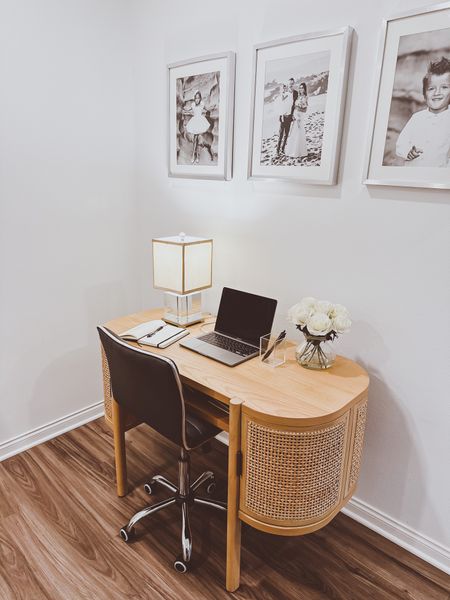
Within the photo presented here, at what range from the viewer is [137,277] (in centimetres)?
277

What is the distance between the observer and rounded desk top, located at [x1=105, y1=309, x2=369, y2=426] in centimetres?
138

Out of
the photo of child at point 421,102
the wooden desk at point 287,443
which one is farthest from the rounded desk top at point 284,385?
the photo of child at point 421,102

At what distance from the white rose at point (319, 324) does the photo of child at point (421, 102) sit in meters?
0.63

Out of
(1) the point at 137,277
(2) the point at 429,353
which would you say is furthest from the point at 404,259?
(1) the point at 137,277

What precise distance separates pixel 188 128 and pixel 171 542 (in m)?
1.99

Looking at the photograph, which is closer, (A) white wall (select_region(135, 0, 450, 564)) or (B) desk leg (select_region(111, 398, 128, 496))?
(A) white wall (select_region(135, 0, 450, 564))

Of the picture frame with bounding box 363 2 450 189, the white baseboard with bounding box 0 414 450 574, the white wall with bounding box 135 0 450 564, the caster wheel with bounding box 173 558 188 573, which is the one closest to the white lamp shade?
the white wall with bounding box 135 0 450 564

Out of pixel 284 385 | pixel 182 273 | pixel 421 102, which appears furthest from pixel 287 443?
pixel 421 102

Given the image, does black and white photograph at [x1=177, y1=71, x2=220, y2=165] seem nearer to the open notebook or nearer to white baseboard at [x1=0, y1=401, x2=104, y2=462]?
the open notebook

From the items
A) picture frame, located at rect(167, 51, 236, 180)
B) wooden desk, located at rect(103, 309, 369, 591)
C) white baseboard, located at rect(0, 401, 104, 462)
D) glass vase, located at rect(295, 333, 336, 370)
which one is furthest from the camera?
white baseboard, located at rect(0, 401, 104, 462)

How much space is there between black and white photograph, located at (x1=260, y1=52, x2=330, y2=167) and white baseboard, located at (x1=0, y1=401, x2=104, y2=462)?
73.0 inches

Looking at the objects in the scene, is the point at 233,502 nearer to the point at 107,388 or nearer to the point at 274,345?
the point at 274,345

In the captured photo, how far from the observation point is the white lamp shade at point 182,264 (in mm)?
1984

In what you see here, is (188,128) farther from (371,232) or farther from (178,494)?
(178,494)
